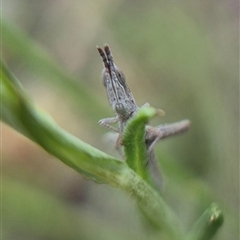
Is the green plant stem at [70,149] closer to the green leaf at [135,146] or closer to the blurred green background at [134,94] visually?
the green leaf at [135,146]

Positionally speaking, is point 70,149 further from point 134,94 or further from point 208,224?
point 134,94

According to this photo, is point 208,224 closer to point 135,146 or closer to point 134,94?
point 135,146

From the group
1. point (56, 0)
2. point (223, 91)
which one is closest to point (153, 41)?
point (223, 91)

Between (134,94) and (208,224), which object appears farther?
(134,94)

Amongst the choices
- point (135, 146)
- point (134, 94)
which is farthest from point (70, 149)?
point (134, 94)

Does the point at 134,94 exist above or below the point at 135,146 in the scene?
above

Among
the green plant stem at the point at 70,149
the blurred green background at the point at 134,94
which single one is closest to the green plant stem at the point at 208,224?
the green plant stem at the point at 70,149

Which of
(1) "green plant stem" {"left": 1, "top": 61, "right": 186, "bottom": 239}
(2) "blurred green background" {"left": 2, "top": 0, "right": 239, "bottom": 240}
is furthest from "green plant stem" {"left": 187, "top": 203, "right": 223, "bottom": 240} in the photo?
(2) "blurred green background" {"left": 2, "top": 0, "right": 239, "bottom": 240}

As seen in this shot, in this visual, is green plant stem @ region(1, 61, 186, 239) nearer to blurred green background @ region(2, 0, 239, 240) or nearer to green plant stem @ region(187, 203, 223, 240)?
green plant stem @ region(187, 203, 223, 240)

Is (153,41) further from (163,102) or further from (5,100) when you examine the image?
(5,100)

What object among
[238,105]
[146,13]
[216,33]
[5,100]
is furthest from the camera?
[146,13]
